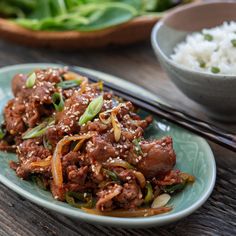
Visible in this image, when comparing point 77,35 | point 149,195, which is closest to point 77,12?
point 77,35

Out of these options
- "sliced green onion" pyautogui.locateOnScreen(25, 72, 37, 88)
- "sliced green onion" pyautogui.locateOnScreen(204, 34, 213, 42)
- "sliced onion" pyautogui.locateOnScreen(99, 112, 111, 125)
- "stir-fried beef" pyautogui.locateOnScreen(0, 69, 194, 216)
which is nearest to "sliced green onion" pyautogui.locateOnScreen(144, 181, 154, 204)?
"stir-fried beef" pyautogui.locateOnScreen(0, 69, 194, 216)

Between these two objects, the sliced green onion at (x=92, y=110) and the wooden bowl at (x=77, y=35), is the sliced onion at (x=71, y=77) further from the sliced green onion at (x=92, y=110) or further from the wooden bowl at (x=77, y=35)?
the wooden bowl at (x=77, y=35)

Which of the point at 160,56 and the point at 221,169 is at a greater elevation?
the point at 160,56

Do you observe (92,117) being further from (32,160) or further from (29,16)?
(29,16)

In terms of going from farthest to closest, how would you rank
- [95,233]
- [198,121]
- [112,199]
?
[198,121], [95,233], [112,199]

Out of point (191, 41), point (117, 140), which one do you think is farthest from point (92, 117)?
point (191, 41)

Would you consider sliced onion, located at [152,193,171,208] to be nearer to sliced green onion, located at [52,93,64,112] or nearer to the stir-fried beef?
the stir-fried beef

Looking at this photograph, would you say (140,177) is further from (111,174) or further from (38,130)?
(38,130)
